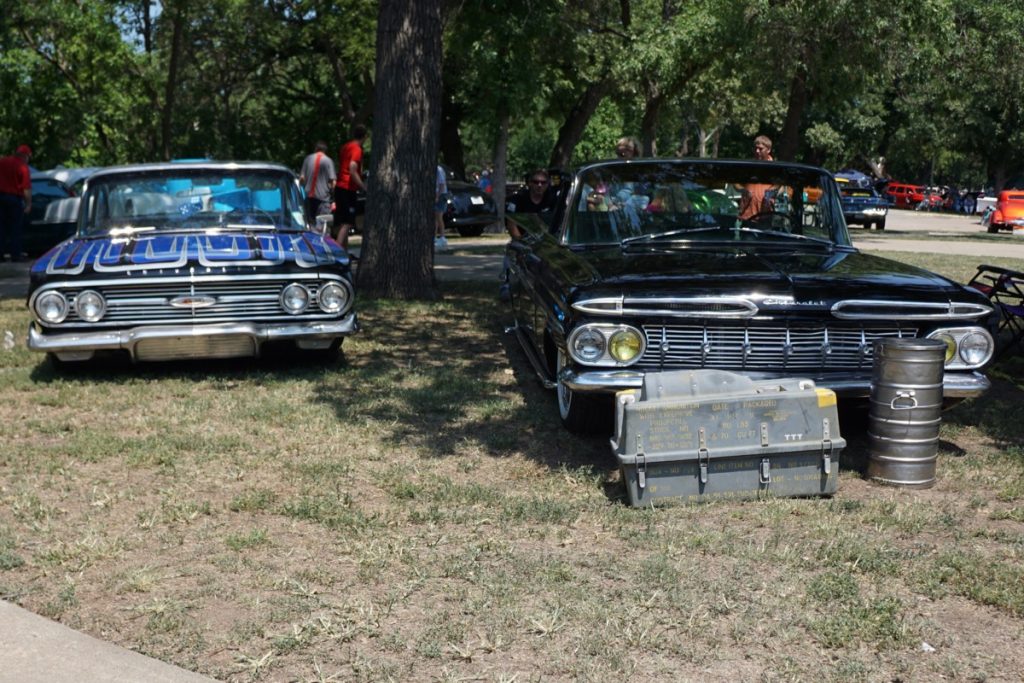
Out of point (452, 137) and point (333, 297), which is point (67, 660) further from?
point (452, 137)

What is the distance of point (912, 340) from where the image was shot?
18.0 feet

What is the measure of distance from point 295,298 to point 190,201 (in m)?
1.57

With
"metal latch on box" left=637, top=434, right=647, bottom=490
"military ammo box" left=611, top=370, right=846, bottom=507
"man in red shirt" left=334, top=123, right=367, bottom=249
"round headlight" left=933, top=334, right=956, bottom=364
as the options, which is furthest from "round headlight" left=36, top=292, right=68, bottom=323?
"man in red shirt" left=334, top=123, right=367, bottom=249

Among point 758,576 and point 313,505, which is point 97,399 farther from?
point 758,576

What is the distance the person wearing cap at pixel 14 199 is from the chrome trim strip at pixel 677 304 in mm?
13789

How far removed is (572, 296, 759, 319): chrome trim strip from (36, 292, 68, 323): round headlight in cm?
370

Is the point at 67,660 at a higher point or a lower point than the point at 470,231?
lower

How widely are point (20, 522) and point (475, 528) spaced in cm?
199

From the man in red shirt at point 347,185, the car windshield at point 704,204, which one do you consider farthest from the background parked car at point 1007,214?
the car windshield at point 704,204

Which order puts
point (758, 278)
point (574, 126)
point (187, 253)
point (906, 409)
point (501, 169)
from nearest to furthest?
point (906, 409), point (758, 278), point (187, 253), point (574, 126), point (501, 169)

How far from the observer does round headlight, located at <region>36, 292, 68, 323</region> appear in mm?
7453

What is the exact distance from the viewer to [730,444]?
5227 mm

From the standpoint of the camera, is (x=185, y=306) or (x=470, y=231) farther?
(x=470, y=231)

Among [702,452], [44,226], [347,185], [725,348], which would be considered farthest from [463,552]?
[44,226]
